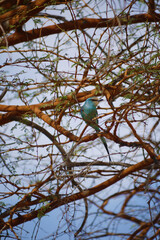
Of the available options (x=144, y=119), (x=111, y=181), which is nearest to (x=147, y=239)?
(x=111, y=181)

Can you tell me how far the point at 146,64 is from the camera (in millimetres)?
1422

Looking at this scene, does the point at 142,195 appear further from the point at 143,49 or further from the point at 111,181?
the point at 143,49

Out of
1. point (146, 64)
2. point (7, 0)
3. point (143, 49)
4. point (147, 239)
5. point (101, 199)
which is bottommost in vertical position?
point (147, 239)

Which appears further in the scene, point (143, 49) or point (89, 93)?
point (89, 93)

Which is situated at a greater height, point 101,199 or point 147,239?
point 101,199

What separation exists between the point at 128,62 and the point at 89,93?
54 cm

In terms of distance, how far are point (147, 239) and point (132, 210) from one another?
0.51 feet

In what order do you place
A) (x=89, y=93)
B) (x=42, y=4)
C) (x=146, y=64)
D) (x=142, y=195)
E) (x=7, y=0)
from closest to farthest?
(x=146, y=64)
(x=142, y=195)
(x=7, y=0)
(x=42, y=4)
(x=89, y=93)

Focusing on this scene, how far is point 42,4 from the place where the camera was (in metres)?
1.76

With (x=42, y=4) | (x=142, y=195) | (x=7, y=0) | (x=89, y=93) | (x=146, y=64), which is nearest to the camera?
Result: (x=146, y=64)

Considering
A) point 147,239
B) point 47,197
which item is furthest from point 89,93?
point 147,239

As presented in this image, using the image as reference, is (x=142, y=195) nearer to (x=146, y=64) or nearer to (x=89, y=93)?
(x=146, y=64)

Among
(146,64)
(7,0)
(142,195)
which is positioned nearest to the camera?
(146,64)

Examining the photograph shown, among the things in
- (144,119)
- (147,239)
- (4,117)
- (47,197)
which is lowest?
(147,239)
